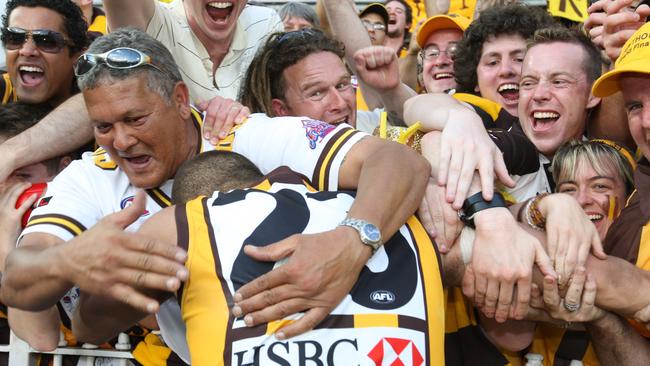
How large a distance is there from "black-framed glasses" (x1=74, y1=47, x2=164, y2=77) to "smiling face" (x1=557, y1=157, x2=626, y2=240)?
70.7 inches

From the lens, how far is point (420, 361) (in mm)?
2312

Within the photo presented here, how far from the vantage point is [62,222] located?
3074mm

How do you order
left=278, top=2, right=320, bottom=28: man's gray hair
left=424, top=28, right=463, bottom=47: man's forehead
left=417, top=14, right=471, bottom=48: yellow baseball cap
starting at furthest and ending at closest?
left=278, top=2, right=320, bottom=28: man's gray hair < left=424, top=28, right=463, bottom=47: man's forehead < left=417, top=14, right=471, bottom=48: yellow baseball cap

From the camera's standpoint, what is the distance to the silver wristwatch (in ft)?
8.07

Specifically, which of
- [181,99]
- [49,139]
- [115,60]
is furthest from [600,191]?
[49,139]

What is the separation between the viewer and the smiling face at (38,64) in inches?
167

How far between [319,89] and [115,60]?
3.68 ft

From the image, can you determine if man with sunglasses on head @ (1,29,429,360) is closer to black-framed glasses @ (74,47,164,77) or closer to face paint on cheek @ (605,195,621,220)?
black-framed glasses @ (74,47,164,77)

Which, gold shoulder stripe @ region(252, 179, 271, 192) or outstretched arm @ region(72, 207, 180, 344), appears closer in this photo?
outstretched arm @ region(72, 207, 180, 344)

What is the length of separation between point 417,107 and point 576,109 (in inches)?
38.2

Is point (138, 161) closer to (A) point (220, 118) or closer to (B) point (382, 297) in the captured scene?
(A) point (220, 118)

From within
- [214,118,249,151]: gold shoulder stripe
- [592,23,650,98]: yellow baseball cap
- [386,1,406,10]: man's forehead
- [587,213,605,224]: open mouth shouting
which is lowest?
[587,213,605,224]: open mouth shouting

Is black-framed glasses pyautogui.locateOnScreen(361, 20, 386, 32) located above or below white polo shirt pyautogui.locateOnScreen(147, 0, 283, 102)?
below

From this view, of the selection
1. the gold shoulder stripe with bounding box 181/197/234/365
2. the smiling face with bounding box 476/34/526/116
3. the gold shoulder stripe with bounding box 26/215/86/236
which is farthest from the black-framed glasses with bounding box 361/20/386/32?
the gold shoulder stripe with bounding box 181/197/234/365
